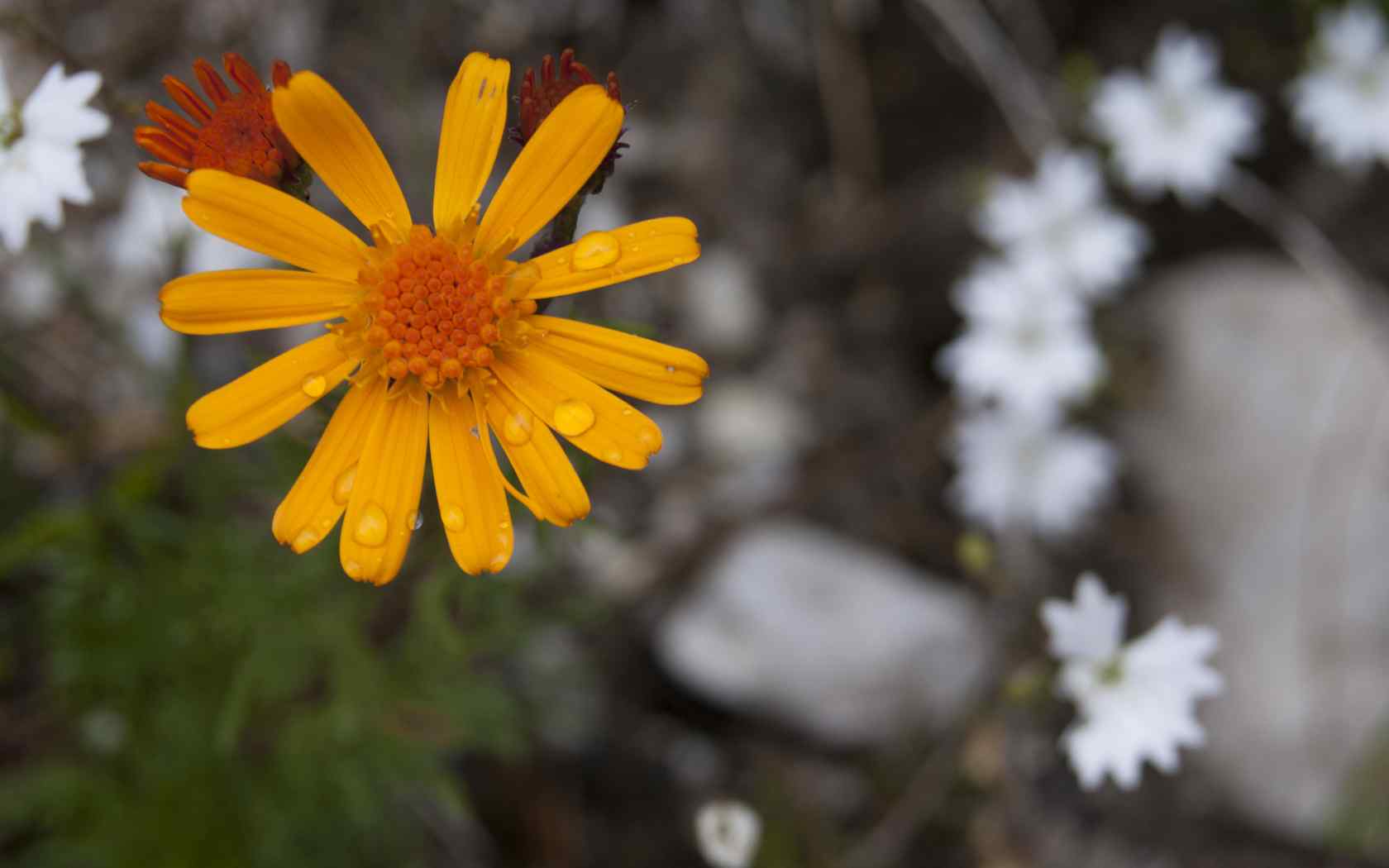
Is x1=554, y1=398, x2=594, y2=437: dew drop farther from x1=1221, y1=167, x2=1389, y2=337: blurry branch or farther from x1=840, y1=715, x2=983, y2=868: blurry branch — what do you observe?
x1=1221, y1=167, x2=1389, y2=337: blurry branch

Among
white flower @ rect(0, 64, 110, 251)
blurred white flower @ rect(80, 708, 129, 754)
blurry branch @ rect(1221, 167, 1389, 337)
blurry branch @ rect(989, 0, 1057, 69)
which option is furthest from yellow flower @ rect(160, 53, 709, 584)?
blurry branch @ rect(1221, 167, 1389, 337)

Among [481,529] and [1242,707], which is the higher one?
[1242,707]

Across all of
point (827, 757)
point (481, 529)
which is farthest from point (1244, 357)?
point (481, 529)

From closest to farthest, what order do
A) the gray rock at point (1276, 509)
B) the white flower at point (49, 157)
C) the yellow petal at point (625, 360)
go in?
the yellow petal at point (625, 360)
the white flower at point (49, 157)
the gray rock at point (1276, 509)

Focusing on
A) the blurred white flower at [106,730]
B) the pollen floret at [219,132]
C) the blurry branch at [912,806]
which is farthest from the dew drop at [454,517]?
the blurry branch at [912,806]

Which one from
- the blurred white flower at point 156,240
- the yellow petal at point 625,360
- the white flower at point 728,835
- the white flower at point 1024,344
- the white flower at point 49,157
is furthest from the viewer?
the white flower at point 1024,344

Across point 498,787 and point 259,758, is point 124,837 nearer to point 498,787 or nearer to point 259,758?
point 259,758

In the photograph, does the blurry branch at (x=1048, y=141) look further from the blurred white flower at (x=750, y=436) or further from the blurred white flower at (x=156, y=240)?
the blurred white flower at (x=156, y=240)
